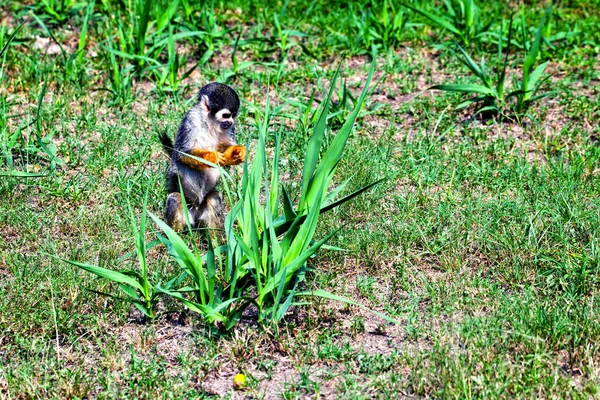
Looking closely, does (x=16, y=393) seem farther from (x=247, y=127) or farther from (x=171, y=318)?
(x=247, y=127)

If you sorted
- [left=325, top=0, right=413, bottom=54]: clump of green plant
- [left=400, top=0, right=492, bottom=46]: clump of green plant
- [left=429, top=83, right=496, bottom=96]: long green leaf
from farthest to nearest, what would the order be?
[left=325, top=0, right=413, bottom=54]: clump of green plant → [left=400, top=0, right=492, bottom=46]: clump of green plant → [left=429, top=83, right=496, bottom=96]: long green leaf

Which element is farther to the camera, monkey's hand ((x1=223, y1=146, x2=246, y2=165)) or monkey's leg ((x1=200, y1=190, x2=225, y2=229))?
monkey's leg ((x1=200, y1=190, x2=225, y2=229))

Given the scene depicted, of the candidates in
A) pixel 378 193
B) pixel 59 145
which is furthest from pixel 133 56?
pixel 378 193

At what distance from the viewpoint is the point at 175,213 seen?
553 centimetres

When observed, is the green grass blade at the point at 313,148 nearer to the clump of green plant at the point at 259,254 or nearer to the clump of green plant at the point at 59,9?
the clump of green plant at the point at 259,254

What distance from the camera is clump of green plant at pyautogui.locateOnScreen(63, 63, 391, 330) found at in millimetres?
4453

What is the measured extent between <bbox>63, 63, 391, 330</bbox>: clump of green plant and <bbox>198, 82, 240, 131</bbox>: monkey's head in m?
0.81

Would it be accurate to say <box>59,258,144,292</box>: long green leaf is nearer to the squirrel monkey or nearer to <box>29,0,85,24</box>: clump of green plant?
the squirrel monkey

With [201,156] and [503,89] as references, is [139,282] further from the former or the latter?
[503,89]

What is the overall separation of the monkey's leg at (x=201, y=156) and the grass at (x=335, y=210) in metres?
0.52

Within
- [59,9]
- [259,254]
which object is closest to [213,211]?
[259,254]

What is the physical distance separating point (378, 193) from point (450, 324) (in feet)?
5.42

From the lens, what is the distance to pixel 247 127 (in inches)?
Result: 276

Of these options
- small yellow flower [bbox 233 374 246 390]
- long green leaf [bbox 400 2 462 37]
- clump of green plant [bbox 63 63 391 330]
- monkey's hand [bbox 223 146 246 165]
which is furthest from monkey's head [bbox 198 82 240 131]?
long green leaf [bbox 400 2 462 37]
